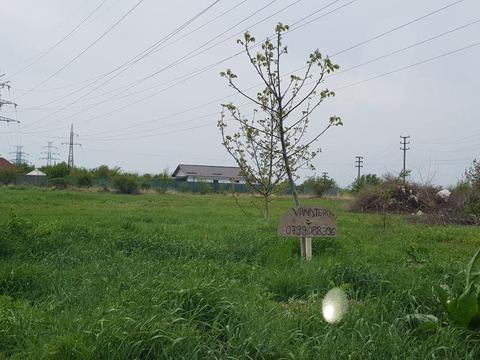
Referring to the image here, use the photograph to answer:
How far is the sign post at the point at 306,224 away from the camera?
6930 mm

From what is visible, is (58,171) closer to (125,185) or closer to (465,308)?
(125,185)

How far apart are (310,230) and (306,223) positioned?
4.2 inches

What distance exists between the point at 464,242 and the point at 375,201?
42.3 feet

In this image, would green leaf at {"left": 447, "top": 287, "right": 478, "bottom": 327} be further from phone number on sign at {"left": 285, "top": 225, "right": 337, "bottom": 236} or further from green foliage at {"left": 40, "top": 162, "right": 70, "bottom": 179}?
green foliage at {"left": 40, "top": 162, "right": 70, "bottom": 179}

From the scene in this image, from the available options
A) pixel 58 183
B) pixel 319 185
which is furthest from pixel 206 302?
pixel 58 183

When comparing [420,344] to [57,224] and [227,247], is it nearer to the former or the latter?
[227,247]

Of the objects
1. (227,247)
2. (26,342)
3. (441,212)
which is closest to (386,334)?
(26,342)

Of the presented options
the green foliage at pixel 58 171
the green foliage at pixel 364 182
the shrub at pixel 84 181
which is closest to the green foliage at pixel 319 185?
the green foliage at pixel 364 182

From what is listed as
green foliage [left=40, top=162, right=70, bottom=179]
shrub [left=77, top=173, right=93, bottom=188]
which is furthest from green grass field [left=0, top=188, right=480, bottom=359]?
green foliage [left=40, top=162, right=70, bottom=179]

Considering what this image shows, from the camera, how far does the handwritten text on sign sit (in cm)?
693

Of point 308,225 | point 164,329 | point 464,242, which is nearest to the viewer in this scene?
point 164,329

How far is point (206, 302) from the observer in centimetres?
415

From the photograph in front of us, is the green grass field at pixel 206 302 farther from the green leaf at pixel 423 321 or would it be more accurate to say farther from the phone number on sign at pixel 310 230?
the phone number on sign at pixel 310 230

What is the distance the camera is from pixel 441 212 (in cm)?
1859
